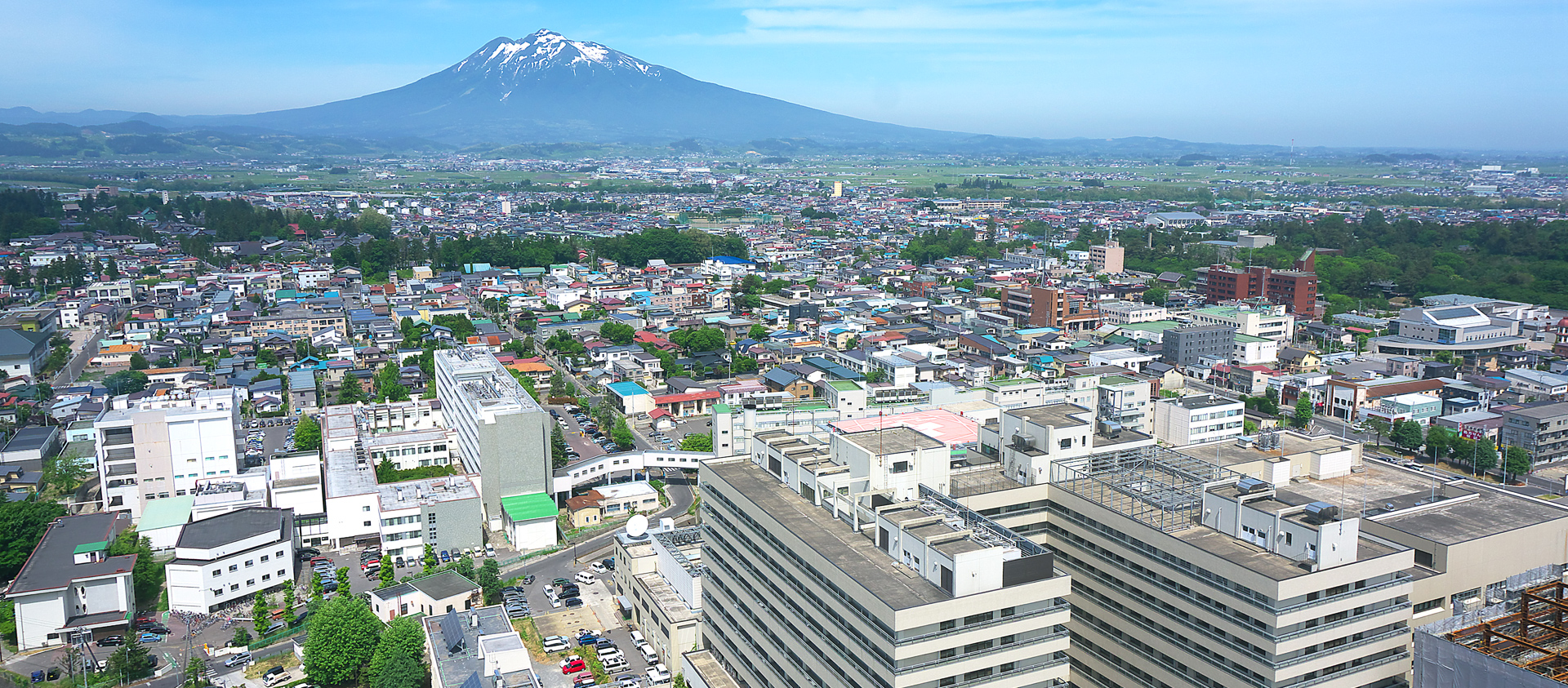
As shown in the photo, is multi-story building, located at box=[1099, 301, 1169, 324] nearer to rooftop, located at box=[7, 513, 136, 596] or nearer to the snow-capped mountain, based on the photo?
rooftop, located at box=[7, 513, 136, 596]

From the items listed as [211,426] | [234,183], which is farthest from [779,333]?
[234,183]

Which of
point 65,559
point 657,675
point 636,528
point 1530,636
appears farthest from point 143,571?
point 1530,636

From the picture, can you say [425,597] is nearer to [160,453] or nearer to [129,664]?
[129,664]

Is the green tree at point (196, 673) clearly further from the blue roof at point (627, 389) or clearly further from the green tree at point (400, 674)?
the blue roof at point (627, 389)

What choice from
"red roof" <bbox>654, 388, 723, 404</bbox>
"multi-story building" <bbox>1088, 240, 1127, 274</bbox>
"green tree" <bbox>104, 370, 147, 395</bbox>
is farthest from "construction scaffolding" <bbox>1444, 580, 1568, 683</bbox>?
"multi-story building" <bbox>1088, 240, 1127, 274</bbox>

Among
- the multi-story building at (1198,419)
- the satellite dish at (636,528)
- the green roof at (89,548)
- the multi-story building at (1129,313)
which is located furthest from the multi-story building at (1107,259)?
the green roof at (89,548)
